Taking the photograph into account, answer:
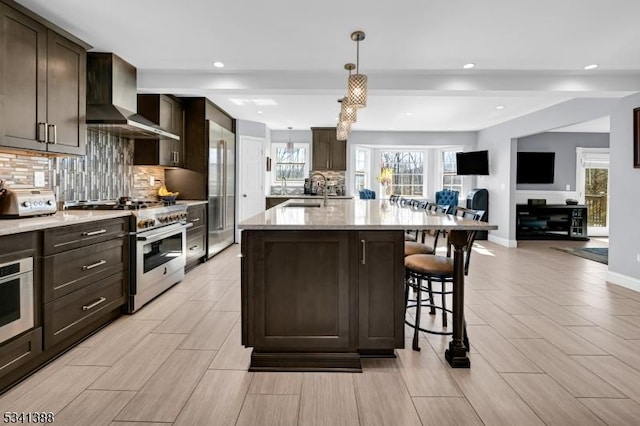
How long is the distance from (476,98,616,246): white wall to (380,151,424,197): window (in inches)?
53.5

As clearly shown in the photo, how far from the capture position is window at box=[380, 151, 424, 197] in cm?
917

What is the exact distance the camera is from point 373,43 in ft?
10.8

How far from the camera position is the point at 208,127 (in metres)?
5.50

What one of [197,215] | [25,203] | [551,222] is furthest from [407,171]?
[25,203]

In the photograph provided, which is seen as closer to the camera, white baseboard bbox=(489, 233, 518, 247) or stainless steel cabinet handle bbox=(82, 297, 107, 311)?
stainless steel cabinet handle bbox=(82, 297, 107, 311)

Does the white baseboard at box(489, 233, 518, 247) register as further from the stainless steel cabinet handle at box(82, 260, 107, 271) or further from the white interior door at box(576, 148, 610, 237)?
the stainless steel cabinet handle at box(82, 260, 107, 271)

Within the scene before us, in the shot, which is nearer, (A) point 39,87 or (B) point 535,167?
(A) point 39,87

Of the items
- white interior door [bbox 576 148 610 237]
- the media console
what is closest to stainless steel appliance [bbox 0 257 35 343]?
the media console

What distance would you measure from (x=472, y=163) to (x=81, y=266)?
7603mm

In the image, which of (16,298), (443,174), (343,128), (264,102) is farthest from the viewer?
(443,174)

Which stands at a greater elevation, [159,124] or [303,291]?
[159,124]

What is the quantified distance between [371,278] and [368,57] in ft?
7.77

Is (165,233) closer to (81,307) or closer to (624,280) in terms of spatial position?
(81,307)

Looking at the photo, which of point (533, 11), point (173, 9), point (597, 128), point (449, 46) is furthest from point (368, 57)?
point (597, 128)
